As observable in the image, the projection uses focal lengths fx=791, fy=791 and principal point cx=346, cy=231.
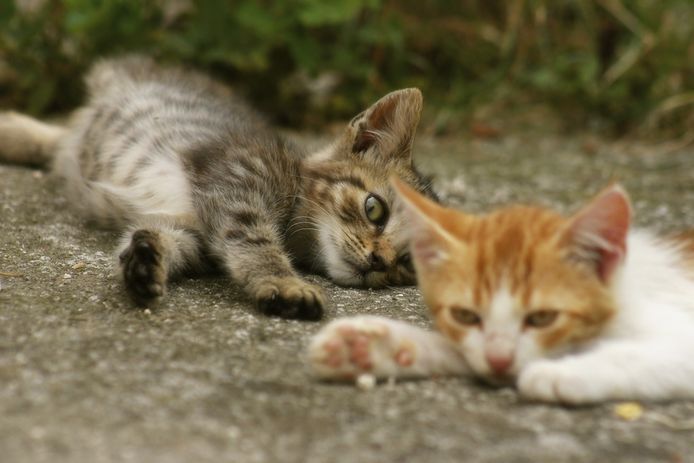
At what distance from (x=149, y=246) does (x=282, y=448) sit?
0.91 metres

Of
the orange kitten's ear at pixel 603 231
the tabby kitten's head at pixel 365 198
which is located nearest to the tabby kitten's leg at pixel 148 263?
the tabby kitten's head at pixel 365 198

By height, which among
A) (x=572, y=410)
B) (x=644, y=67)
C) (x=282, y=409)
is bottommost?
(x=282, y=409)

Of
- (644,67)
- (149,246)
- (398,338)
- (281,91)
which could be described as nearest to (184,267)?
(149,246)

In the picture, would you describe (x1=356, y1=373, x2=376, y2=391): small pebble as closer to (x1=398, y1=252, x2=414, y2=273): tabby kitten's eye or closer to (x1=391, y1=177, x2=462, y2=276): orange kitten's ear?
(x1=391, y1=177, x2=462, y2=276): orange kitten's ear

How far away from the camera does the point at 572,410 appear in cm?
164

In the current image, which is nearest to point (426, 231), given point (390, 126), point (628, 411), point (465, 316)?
point (465, 316)

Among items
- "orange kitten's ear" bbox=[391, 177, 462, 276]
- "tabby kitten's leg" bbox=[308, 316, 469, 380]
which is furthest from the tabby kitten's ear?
"tabby kitten's leg" bbox=[308, 316, 469, 380]

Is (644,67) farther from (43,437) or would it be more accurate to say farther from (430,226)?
(43,437)

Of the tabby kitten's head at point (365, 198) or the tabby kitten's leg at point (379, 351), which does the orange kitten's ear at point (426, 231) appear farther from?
the tabby kitten's head at point (365, 198)

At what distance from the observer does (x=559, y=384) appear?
5.32ft

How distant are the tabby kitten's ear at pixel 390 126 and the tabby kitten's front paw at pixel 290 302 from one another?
805 millimetres

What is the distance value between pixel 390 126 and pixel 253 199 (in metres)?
0.57

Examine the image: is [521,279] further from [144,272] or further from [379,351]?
[144,272]

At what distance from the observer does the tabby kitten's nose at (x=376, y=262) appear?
2.50 metres
